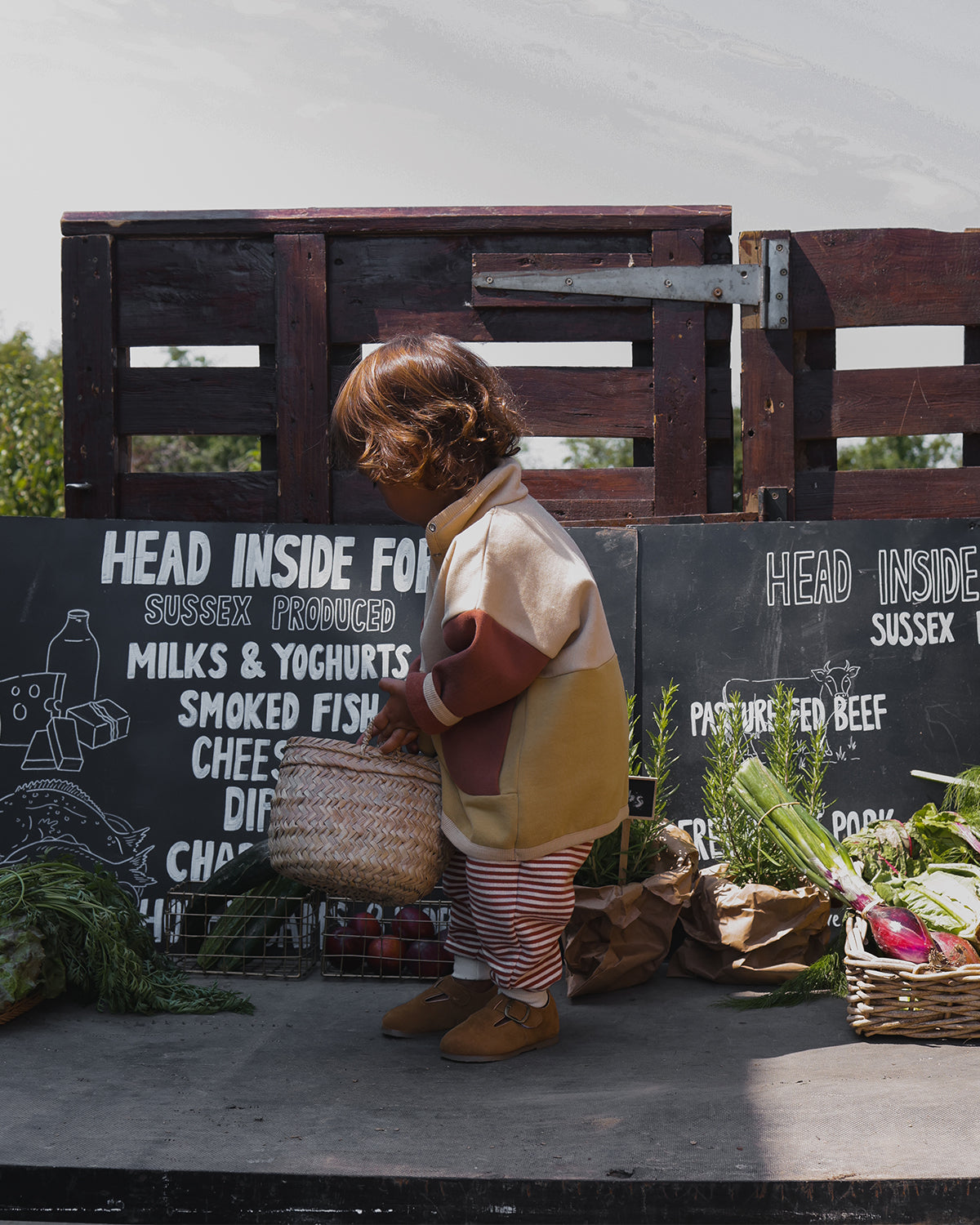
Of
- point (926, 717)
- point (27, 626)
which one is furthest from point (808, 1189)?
point (27, 626)

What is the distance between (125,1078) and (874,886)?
207 cm

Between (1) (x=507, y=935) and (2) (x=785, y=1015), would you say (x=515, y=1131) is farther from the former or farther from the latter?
(2) (x=785, y=1015)

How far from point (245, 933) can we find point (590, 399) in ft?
8.13

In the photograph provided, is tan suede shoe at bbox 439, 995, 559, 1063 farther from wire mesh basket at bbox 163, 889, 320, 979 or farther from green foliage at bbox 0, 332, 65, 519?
green foliage at bbox 0, 332, 65, 519

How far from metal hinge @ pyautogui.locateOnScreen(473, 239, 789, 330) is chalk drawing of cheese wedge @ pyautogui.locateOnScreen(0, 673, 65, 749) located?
2.31 meters

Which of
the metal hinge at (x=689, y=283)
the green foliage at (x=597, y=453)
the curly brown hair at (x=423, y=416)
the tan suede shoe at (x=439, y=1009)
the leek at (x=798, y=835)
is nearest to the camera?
the curly brown hair at (x=423, y=416)

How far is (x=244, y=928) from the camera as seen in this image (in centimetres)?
349

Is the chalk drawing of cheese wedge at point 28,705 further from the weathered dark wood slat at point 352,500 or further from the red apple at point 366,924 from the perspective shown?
the red apple at point 366,924

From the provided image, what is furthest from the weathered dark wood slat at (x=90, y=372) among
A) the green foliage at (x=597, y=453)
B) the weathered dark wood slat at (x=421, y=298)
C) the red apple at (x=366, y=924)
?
the green foliage at (x=597, y=453)

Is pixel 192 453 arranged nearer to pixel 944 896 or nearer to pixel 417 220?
pixel 417 220

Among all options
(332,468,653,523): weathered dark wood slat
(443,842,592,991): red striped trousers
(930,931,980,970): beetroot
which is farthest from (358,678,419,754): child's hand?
(332,468,653,523): weathered dark wood slat

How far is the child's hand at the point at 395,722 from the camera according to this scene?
280 centimetres

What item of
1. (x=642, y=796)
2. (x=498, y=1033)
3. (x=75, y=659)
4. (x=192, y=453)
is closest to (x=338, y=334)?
(x=75, y=659)

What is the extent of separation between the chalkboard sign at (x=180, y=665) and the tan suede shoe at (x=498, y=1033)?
4.83 feet
